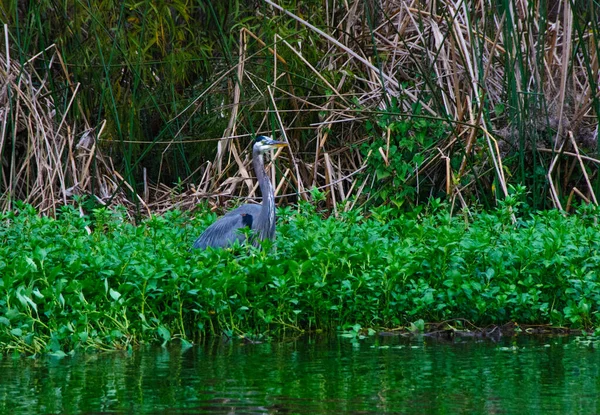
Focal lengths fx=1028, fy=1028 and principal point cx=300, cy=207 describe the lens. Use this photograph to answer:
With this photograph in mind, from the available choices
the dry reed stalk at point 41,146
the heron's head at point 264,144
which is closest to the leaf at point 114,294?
the heron's head at point 264,144

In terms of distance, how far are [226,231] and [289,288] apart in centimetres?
147

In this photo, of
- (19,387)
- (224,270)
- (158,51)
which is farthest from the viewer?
(158,51)

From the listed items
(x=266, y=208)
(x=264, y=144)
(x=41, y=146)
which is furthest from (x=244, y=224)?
(x=41, y=146)

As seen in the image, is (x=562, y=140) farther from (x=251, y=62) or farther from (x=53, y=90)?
(x=53, y=90)

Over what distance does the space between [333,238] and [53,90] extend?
3.32 m

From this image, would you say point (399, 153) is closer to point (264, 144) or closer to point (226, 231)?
point (264, 144)

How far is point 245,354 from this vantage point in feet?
16.3

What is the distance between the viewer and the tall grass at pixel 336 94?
7953 millimetres

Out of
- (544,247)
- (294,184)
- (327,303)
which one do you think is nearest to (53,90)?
(294,184)

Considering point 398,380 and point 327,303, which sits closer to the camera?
point 398,380

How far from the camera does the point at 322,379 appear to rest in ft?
14.1

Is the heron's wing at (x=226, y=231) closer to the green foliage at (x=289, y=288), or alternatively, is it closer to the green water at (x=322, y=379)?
the green foliage at (x=289, y=288)

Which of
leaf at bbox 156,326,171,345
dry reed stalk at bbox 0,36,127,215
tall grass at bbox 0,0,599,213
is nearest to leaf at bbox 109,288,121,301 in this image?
leaf at bbox 156,326,171,345

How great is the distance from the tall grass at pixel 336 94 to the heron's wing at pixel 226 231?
101 cm
